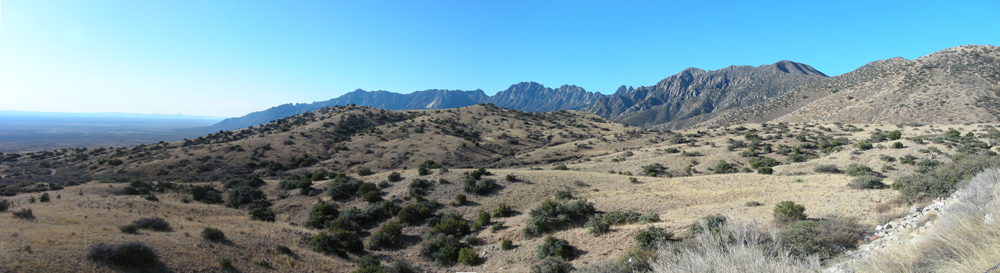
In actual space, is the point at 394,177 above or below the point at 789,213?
below

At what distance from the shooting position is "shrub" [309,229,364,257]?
13.6m

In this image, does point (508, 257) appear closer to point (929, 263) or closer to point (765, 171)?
point (929, 263)

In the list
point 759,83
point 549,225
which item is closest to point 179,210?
point 549,225

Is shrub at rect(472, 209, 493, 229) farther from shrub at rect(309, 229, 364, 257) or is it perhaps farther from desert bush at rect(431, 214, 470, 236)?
shrub at rect(309, 229, 364, 257)

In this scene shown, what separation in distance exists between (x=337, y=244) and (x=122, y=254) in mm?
6054

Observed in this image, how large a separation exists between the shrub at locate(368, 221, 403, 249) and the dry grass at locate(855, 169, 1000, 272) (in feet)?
50.4

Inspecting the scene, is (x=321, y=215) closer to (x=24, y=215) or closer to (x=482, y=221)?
(x=482, y=221)

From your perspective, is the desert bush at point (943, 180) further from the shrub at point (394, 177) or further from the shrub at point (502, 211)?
the shrub at point (394, 177)

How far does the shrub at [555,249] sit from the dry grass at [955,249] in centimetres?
703

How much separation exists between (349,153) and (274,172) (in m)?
12.9

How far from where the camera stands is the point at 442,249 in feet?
45.1

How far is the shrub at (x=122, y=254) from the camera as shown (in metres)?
9.11

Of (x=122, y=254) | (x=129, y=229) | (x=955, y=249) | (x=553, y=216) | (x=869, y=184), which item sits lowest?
(x=553, y=216)

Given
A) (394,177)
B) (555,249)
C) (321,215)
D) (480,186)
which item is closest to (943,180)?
(555,249)
